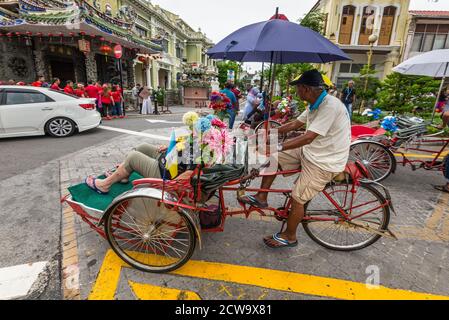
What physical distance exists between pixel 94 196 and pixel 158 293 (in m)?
1.38

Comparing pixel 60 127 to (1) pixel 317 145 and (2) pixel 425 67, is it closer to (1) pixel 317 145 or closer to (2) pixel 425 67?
(1) pixel 317 145

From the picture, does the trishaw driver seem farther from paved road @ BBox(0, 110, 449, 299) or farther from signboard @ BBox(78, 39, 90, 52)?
signboard @ BBox(78, 39, 90, 52)

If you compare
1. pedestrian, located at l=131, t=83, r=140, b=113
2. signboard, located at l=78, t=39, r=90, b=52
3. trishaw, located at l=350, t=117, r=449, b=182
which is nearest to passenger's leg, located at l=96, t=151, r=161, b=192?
trishaw, located at l=350, t=117, r=449, b=182

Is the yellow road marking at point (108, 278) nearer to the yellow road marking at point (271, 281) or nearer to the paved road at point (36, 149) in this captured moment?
the yellow road marking at point (271, 281)

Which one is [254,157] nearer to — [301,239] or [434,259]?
[301,239]

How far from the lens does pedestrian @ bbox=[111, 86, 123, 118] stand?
38.6ft

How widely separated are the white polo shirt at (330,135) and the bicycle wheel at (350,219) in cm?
39

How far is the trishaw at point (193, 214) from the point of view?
2.13m

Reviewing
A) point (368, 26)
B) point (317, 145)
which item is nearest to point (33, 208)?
point (317, 145)

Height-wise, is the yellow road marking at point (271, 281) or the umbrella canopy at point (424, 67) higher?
the umbrella canopy at point (424, 67)

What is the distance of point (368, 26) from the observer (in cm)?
2028

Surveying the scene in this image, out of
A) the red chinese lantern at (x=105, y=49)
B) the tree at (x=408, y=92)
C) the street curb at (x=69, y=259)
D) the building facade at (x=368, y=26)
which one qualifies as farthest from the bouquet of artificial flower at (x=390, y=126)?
the building facade at (x=368, y=26)

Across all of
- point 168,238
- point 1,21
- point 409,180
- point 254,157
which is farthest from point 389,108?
point 1,21

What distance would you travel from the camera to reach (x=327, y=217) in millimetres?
2627
